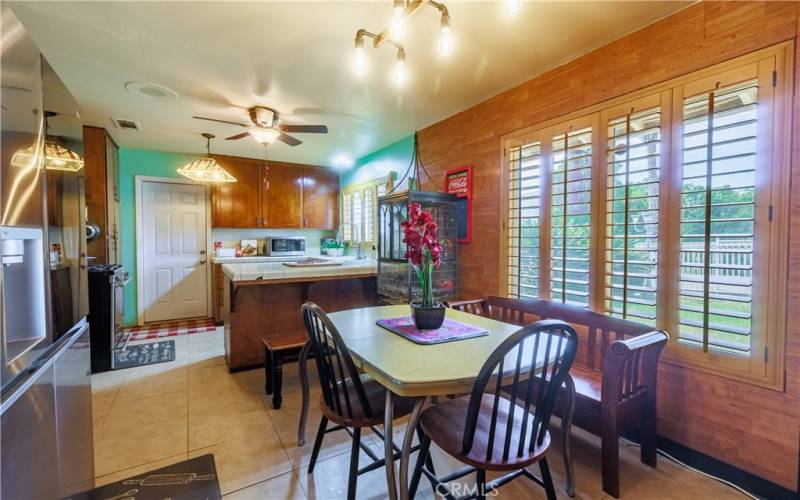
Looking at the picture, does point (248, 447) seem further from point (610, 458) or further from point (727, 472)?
point (727, 472)

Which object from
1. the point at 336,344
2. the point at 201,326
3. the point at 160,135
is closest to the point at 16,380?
the point at 336,344

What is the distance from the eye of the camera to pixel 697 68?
1746 mm

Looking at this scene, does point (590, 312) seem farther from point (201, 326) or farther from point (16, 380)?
point (201, 326)

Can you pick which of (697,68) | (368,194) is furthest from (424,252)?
(368,194)

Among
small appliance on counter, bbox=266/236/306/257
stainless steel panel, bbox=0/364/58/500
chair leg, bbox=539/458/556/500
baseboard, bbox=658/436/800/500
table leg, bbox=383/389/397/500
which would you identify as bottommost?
baseboard, bbox=658/436/800/500

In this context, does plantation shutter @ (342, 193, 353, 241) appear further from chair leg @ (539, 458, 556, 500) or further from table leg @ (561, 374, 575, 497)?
chair leg @ (539, 458, 556, 500)

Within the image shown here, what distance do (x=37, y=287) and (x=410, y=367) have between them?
1.19 metres

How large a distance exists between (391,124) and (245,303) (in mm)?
2278

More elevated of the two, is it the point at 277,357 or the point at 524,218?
the point at 524,218

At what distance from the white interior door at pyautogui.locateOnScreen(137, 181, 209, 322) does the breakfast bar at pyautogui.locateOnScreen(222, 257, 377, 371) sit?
2204 millimetres

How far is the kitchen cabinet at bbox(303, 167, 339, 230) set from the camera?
554 centimetres

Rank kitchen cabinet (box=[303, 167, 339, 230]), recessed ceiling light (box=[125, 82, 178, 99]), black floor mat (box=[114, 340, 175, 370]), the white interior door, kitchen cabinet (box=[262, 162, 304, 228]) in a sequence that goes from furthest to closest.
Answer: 1. kitchen cabinet (box=[303, 167, 339, 230])
2. kitchen cabinet (box=[262, 162, 304, 228])
3. the white interior door
4. black floor mat (box=[114, 340, 175, 370])
5. recessed ceiling light (box=[125, 82, 178, 99])

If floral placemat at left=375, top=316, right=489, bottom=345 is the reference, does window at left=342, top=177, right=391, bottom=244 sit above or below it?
above

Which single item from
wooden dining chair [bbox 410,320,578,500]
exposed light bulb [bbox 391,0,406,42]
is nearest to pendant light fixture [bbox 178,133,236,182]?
exposed light bulb [bbox 391,0,406,42]
